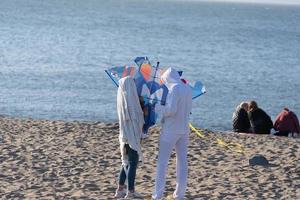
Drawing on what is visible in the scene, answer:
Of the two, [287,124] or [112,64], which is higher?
[112,64]

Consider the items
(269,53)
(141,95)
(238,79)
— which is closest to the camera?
(141,95)

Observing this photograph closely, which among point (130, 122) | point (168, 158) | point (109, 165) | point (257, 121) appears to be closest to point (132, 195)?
point (168, 158)

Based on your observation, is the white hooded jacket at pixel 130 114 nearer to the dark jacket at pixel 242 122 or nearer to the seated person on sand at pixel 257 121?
the seated person on sand at pixel 257 121

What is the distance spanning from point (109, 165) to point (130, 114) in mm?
2993

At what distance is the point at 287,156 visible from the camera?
14.1 m

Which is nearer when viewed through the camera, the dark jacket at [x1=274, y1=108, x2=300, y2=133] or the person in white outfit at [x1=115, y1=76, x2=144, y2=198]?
the person in white outfit at [x1=115, y1=76, x2=144, y2=198]

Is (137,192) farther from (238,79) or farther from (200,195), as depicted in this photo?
(238,79)

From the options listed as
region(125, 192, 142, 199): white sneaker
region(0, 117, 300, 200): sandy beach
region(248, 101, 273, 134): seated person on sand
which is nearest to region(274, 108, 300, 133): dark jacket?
region(248, 101, 273, 134): seated person on sand

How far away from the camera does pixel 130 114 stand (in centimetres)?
999

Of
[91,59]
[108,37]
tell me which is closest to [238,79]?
[91,59]

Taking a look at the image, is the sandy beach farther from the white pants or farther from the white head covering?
the white head covering

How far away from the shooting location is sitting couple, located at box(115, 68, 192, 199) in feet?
32.4

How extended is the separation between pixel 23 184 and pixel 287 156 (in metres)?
4.55

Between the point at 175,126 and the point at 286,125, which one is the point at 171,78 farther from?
→ the point at 286,125
